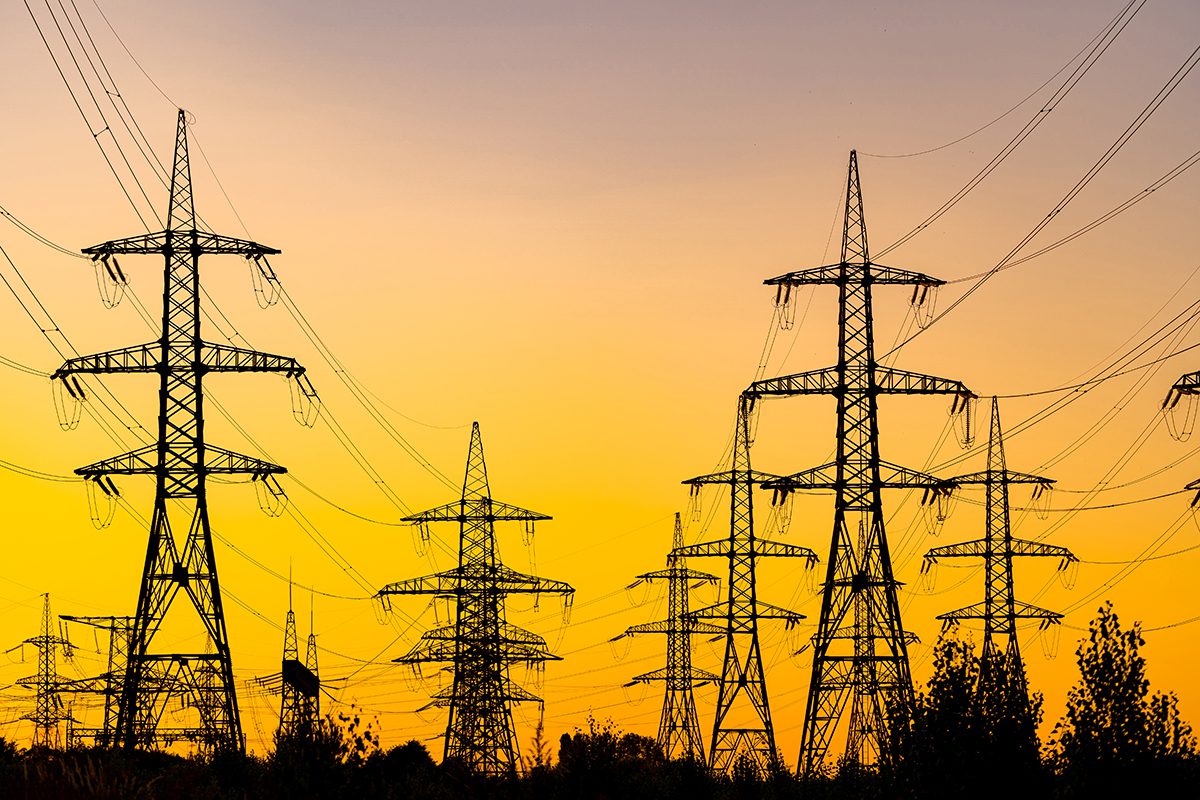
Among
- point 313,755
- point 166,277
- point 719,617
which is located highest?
point 166,277

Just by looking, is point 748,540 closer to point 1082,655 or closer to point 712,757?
point 712,757

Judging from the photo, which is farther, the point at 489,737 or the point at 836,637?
the point at 489,737

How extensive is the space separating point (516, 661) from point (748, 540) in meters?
13.4

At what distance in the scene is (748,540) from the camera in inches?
3465

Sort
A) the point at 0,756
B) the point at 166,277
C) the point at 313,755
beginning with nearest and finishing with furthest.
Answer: the point at 313,755, the point at 0,756, the point at 166,277

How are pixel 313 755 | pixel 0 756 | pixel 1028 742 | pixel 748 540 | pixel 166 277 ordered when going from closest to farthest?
pixel 313 755, pixel 1028 742, pixel 0 756, pixel 166 277, pixel 748 540

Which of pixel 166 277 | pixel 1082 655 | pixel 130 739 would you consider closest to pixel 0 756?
pixel 130 739

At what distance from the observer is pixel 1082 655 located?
134 ft

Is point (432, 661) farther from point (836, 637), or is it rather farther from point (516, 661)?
point (836, 637)

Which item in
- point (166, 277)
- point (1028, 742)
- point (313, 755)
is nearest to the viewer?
point (313, 755)

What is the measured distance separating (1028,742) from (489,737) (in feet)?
151

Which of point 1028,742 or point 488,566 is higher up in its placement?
point 488,566

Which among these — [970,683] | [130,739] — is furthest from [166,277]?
[970,683]

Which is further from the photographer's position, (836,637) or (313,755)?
(836,637)
